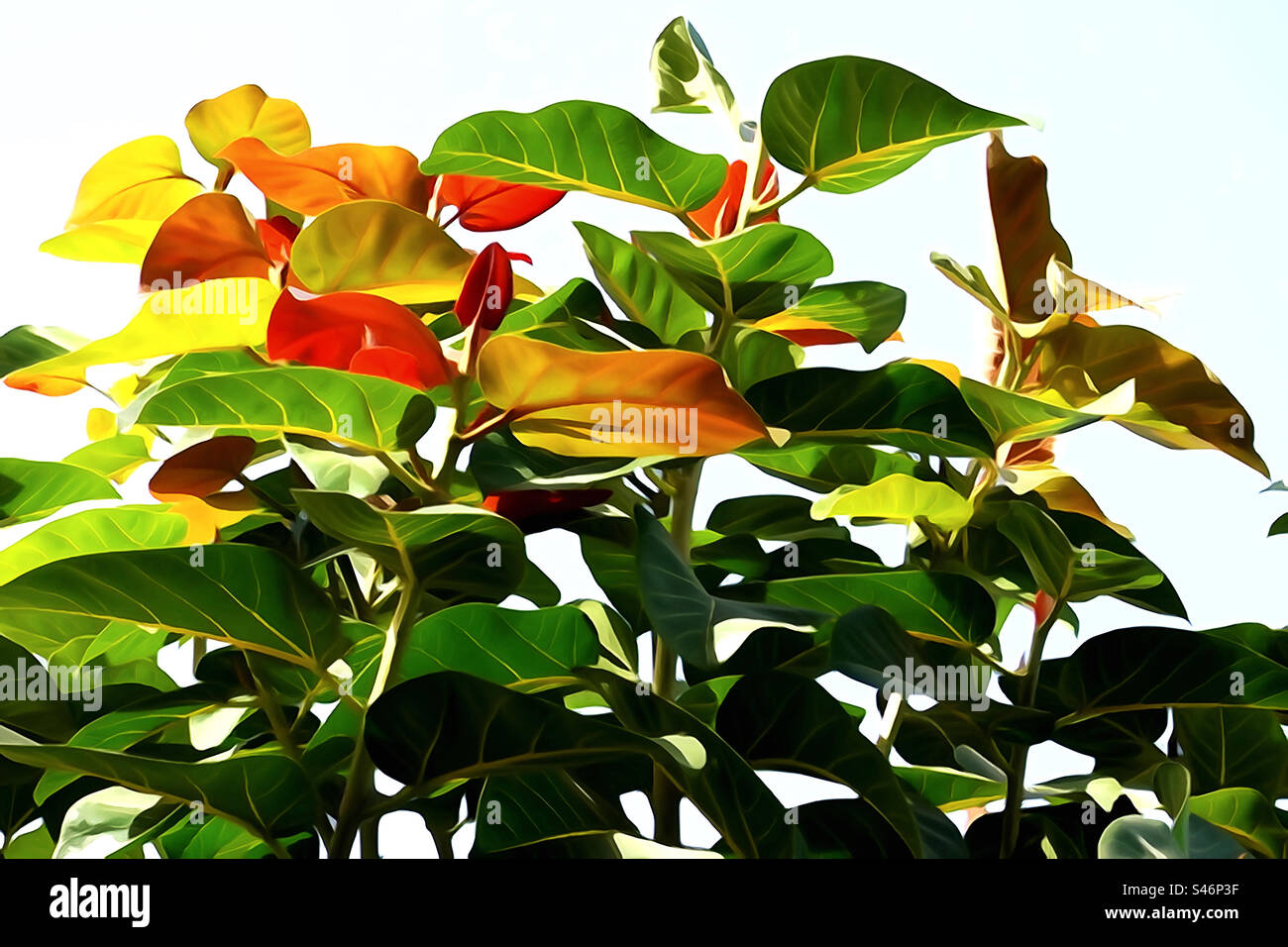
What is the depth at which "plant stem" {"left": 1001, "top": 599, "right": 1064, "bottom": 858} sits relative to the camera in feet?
2.20

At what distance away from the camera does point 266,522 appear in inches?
29.6

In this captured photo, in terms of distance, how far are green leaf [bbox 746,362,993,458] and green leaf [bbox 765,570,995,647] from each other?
8 centimetres

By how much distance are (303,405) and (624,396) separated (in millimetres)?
150

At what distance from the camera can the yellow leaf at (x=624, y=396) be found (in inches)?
20.7

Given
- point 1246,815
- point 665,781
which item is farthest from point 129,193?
point 1246,815

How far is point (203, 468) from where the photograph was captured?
638 millimetres

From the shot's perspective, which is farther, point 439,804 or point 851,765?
point 439,804

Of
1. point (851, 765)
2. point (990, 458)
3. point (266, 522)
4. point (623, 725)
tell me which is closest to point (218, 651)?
point (266, 522)

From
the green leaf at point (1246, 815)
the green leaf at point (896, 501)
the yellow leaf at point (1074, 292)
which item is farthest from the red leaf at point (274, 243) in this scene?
the green leaf at point (1246, 815)

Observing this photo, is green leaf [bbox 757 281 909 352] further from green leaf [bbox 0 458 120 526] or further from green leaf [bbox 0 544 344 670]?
green leaf [bbox 0 458 120 526]

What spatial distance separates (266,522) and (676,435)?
335 mm

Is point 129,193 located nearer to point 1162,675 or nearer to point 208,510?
point 208,510

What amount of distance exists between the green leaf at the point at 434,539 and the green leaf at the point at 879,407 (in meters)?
0.18
